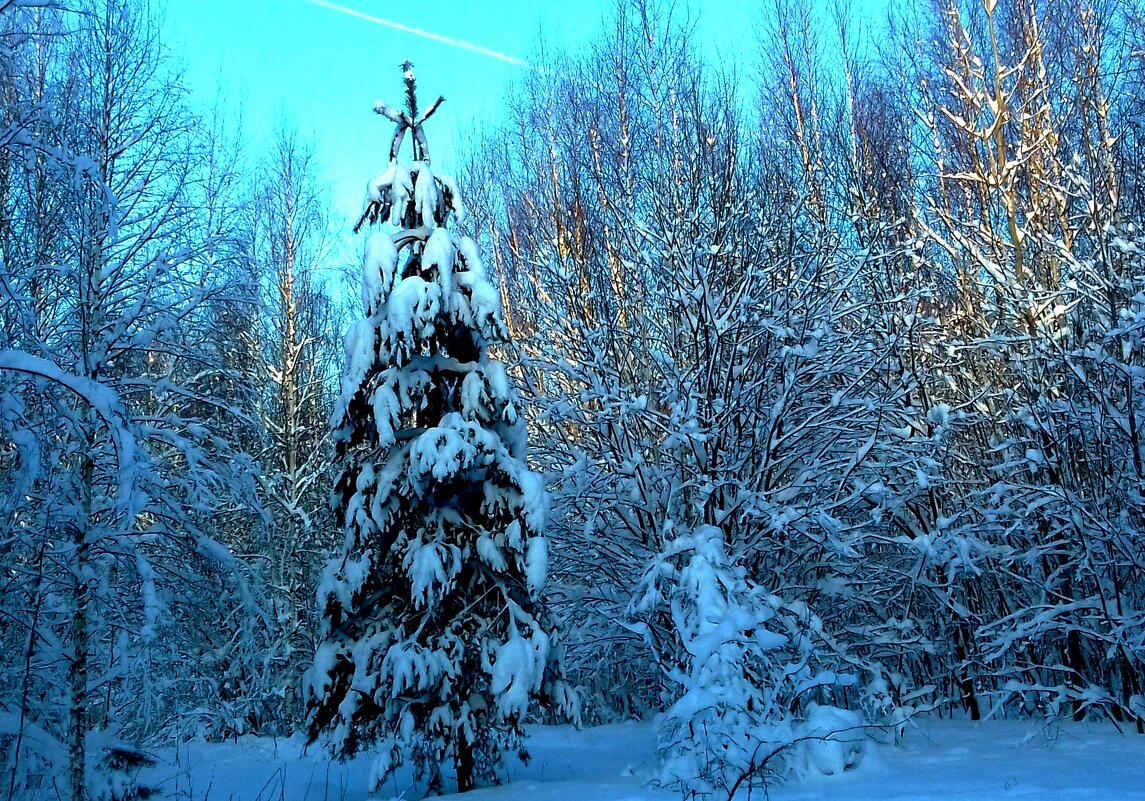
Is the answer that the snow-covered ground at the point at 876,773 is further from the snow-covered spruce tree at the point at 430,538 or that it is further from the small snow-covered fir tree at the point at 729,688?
the snow-covered spruce tree at the point at 430,538

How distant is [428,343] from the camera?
8297mm

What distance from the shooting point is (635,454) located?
9164 millimetres

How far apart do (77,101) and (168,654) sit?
6.02 metres

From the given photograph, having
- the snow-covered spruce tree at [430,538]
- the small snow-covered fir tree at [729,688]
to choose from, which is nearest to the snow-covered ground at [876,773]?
the small snow-covered fir tree at [729,688]

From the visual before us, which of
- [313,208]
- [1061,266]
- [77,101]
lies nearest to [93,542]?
[77,101]

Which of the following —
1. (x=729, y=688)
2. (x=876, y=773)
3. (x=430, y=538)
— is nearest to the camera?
(x=729, y=688)

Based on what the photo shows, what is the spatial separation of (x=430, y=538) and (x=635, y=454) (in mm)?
2447

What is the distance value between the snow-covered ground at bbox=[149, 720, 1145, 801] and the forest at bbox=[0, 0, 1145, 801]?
384 mm

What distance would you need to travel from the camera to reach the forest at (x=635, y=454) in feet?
24.3

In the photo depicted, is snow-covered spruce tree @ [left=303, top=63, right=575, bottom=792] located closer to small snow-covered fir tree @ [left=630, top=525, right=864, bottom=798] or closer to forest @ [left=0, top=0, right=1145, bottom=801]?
forest @ [left=0, top=0, right=1145, bottom=801]

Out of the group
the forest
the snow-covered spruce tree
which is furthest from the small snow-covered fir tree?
the snow-covered spruce tree

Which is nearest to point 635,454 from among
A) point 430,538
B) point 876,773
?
point 430,538

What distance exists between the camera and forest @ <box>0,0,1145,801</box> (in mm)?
7398

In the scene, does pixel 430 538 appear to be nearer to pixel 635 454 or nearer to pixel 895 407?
pixel 635 454
